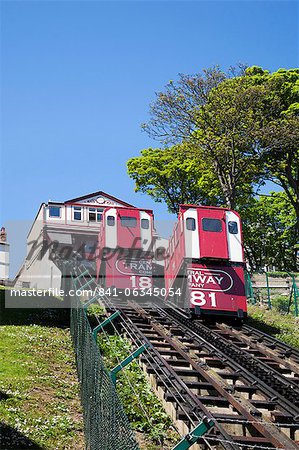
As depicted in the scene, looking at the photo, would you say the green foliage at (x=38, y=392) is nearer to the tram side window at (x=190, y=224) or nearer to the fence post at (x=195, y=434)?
the fence post at (x=195, y=434)

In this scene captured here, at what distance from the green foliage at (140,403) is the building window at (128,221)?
9.08 meters

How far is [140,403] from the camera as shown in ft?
30.5

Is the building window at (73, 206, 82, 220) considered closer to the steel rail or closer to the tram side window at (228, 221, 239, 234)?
the tram side window at (228, 221, 239, 234)

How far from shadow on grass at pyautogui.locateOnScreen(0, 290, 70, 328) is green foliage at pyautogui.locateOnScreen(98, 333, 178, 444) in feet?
17.7

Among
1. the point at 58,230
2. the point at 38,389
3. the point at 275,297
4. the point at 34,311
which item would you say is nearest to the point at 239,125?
the point at 275,297

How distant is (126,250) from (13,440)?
44.0 ft

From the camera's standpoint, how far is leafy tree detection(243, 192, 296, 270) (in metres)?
50.2

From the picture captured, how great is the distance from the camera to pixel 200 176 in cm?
4428

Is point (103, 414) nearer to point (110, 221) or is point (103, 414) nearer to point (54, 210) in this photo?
point (110, 221)

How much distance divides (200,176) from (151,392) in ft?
109

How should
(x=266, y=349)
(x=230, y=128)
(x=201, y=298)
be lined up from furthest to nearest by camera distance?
(x=230, y=128) < (x=201, y=298) < (x=266, y=349)

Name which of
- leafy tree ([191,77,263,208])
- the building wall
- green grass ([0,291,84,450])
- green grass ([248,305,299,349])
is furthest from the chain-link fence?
the building wall

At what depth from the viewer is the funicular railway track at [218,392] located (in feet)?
27.4

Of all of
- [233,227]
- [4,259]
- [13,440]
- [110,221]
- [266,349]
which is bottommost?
[13,440]
